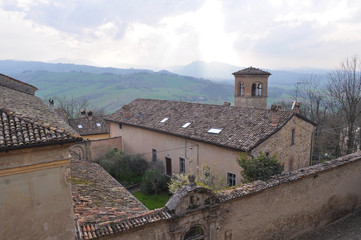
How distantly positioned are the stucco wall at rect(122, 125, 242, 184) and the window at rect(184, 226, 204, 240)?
6.99 metres

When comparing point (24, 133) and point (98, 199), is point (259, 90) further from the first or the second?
point (24, 133)

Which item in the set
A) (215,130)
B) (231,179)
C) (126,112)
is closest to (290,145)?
(231,179)

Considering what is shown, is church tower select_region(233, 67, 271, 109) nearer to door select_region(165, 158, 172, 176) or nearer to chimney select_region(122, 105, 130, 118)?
door select_region(165, 158, 172, 176)

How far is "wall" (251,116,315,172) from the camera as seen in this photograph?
51.7ft

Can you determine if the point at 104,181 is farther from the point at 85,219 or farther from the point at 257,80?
the point at 257,80

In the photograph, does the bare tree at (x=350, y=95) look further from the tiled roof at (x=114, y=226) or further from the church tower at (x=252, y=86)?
the tiled roof at (x=114, y=226)

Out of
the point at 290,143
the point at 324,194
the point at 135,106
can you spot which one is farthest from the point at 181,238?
the point at 135,106

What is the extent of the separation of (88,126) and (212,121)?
61.4 ft

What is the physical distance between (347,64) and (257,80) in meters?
8.03

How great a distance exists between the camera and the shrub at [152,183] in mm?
17328

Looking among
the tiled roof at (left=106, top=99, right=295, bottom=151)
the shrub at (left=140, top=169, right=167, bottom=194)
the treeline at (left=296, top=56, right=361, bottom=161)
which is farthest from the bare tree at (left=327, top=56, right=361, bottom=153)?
the shrub at (left=140, top=169, right=167, bottom=194)

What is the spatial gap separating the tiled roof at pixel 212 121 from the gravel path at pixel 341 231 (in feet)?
16.7

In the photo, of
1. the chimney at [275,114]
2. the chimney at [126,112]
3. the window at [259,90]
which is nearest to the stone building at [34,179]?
the chimney at [275,114]

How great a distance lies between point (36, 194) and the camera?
5848 mm
